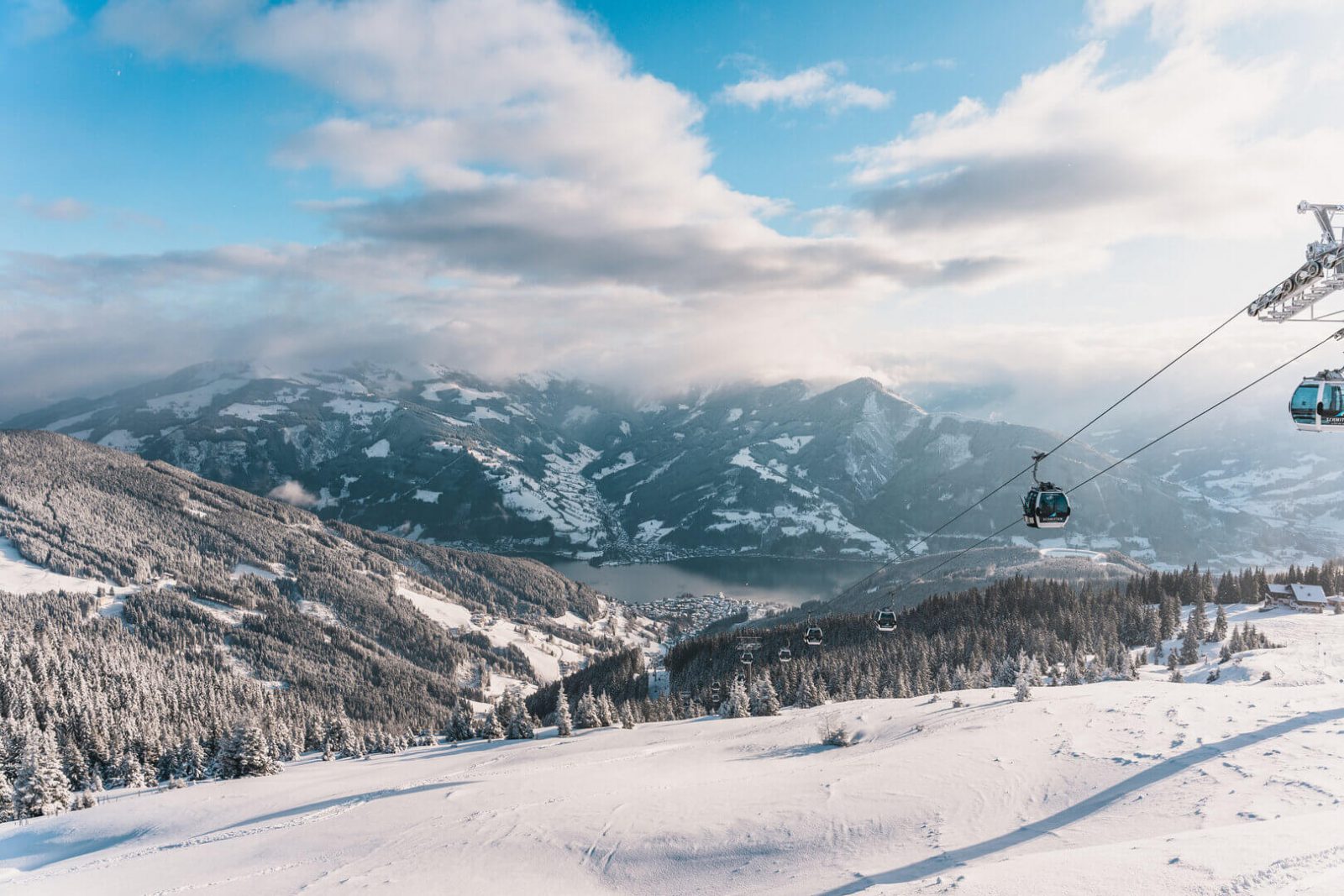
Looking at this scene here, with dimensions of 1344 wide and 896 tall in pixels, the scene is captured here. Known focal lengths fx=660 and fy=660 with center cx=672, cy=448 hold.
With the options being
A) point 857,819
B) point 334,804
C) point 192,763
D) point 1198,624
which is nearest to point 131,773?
point 192,763

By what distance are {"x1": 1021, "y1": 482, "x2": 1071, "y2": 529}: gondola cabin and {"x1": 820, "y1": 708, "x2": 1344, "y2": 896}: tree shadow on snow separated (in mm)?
8178

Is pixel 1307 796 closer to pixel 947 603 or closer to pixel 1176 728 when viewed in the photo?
pixel 1176 728

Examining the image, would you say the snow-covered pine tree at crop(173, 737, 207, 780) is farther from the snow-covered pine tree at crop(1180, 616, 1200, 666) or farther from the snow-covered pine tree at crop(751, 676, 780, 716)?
the snow-covered pine tree at crop(1180, 616, 1200, 666)

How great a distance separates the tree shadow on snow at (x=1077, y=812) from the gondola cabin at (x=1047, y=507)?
8.18m

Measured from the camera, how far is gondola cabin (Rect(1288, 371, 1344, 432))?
40.8 feet

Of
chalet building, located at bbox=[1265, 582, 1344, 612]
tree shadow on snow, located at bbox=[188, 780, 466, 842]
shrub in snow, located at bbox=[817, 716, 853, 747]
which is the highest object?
shrub in snow, located at bbox=[817, 716, 853, 747]

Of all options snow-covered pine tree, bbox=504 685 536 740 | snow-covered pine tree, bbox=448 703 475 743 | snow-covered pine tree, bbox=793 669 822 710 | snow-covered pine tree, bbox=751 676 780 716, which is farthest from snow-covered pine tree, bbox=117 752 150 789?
snow-covered pine tree, bbox=793 669 822 710

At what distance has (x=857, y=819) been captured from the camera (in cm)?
2102

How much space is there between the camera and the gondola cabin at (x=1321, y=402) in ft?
40.8

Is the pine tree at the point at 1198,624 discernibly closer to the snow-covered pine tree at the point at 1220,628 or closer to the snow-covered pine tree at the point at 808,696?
the snow-covered pine tree at the point at 1220,628

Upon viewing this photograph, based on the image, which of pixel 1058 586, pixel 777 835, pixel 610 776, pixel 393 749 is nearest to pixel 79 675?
pixel 393 749

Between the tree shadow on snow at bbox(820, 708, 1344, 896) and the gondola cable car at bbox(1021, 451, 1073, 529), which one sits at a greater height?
the gondola cable car at bbox(1021, 451, 1073, 529)

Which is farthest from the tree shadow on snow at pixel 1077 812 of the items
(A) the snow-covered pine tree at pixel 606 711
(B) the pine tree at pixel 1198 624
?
(B) the pine tree at pixel 1198 624

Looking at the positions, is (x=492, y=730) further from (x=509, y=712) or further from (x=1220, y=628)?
(x=1220, y=628)
